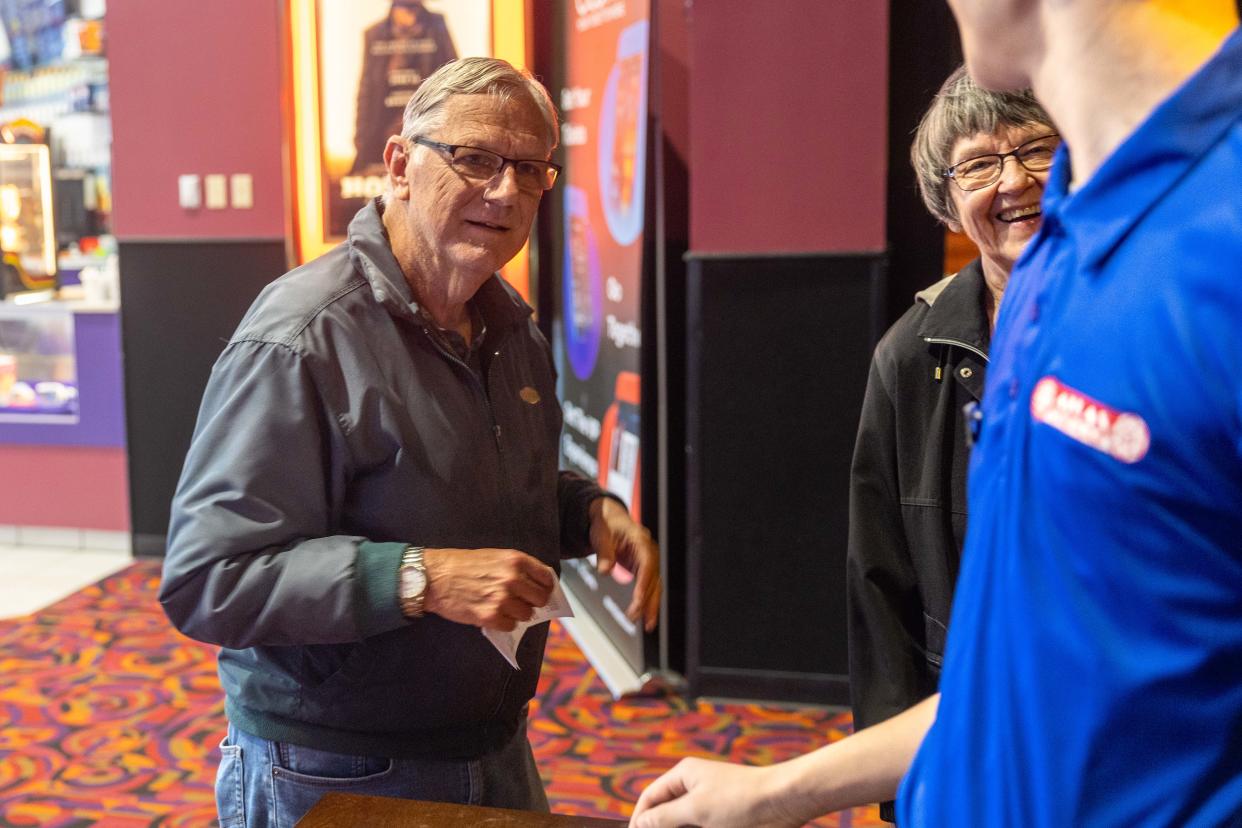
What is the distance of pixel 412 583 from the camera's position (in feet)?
4.63

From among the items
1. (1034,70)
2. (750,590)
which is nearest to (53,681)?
(750,590)

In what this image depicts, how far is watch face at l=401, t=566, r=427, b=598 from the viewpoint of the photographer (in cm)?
141

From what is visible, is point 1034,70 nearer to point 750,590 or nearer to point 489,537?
point 489,537

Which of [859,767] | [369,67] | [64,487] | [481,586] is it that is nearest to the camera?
[859,767]

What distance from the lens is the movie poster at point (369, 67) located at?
17.5 feet

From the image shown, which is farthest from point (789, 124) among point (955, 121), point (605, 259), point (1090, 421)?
point (1090, 421)

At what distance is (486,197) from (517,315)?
0.22 metres

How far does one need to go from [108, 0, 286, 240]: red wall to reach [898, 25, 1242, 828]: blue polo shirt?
17.4 feet

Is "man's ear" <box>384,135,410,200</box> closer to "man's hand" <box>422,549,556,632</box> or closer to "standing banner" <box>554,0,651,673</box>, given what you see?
"man's hand" <box>422,549,556,632</box>

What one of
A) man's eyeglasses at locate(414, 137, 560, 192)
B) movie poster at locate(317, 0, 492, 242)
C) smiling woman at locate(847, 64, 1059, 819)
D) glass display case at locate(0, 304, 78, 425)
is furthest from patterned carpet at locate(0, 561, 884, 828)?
movie poster at locate(317, 0, 492, 242)

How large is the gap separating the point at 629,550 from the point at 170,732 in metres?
2.56

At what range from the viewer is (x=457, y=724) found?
1.59 meters

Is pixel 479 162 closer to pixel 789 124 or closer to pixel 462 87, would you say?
pixel 462 87

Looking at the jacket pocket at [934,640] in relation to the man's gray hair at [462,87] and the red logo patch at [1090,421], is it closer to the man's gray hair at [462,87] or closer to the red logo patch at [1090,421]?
the man's gray hair at [462,87]
